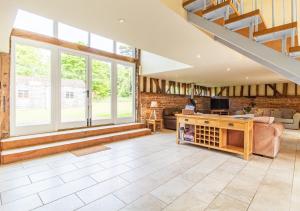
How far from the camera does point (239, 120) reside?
11.9 feet

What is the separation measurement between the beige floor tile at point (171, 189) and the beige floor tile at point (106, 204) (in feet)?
1.59

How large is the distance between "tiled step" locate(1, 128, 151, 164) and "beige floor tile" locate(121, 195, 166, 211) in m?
2.78

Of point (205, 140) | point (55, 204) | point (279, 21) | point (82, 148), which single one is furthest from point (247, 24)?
point (82, 148)

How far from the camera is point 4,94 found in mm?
3781

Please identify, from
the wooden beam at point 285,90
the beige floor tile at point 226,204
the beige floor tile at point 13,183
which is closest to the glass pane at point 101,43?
the beige floor tile at point 13,183

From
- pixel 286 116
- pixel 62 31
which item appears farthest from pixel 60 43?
pixel 286 116

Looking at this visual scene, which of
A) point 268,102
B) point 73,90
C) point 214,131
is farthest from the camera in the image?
point 268,102

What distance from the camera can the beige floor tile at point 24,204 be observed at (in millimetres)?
1908

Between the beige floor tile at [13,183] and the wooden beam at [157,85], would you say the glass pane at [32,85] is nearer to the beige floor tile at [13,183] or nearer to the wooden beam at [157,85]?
the beige floor tile at [13,183]

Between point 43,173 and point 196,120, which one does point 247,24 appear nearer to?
point 196,120

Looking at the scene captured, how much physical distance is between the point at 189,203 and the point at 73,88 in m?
4.48

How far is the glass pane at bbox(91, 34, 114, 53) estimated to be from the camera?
5.55 m

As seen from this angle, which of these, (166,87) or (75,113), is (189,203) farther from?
(166,87)

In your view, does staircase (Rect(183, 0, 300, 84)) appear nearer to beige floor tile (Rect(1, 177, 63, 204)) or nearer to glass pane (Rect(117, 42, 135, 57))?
beige floor tile (Rect(1, 177, 63, 204))
